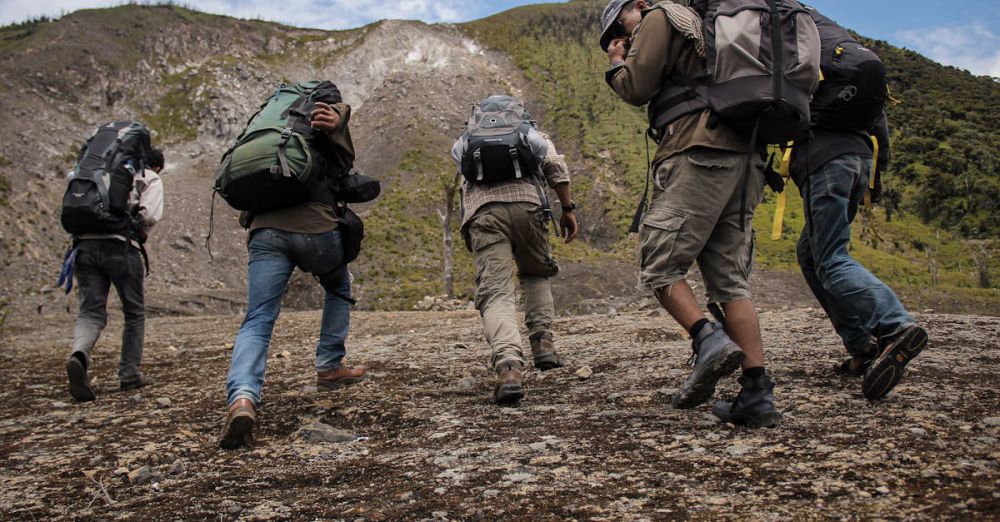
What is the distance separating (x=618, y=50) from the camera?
3746 millimetres

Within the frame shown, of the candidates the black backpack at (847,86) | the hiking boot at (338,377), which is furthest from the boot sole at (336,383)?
the black backpack at (847,86)

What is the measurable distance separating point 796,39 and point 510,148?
2.09 metres

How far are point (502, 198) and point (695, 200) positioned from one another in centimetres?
179

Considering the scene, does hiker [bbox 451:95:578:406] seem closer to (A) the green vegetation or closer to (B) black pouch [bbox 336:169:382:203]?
(B) black pouch [bbox 336:169:382:203]

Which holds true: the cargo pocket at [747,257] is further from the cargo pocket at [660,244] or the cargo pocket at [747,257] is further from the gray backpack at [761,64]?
the gray backpack at [761,64]

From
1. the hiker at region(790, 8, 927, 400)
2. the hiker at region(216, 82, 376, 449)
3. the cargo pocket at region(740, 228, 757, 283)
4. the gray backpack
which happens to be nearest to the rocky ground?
the hiker at region(216, 82, 376, 449)

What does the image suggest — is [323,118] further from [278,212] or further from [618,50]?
[618,50]

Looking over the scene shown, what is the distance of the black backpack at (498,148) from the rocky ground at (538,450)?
1.61m

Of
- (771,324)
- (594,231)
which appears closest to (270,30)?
(594,231)

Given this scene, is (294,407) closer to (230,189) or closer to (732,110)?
(230,189)

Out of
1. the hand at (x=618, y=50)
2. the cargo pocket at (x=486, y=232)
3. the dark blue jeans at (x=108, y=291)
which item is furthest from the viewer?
the dark blue jeans at (x=108, y=291)

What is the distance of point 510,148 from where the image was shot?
482 cm

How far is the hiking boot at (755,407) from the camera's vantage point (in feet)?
10.8

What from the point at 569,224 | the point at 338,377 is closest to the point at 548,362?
the point at 569,224
